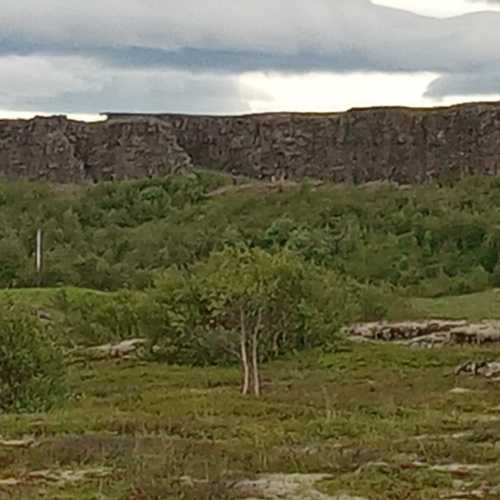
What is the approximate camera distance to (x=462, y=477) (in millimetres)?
15648

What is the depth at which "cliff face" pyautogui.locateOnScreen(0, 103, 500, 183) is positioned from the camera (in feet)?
342

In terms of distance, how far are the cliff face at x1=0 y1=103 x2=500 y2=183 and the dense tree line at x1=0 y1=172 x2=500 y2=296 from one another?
714 cm

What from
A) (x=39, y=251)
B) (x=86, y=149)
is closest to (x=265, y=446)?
(x=39, y=251)

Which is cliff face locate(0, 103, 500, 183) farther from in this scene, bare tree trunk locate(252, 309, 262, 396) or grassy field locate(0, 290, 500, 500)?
grassy field locate(0, 290, 500, 500)

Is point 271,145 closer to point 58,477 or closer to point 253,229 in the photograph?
point 253,229

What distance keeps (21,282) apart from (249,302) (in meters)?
45.7

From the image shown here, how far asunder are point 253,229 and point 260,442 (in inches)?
2619

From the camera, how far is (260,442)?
61.6 feet

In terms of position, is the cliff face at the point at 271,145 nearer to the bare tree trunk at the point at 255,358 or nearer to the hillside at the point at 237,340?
the hillside at the point at 237,340

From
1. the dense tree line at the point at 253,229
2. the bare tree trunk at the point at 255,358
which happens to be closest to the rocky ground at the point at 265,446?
the bare tree trunk at the point at 255,358

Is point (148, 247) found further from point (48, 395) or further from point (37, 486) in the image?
point (37, 486)

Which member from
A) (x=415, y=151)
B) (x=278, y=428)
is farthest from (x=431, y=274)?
(x=278, y=428)

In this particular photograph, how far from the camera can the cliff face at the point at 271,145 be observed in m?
104

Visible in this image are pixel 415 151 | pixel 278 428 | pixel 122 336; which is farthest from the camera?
pixel 415 151
